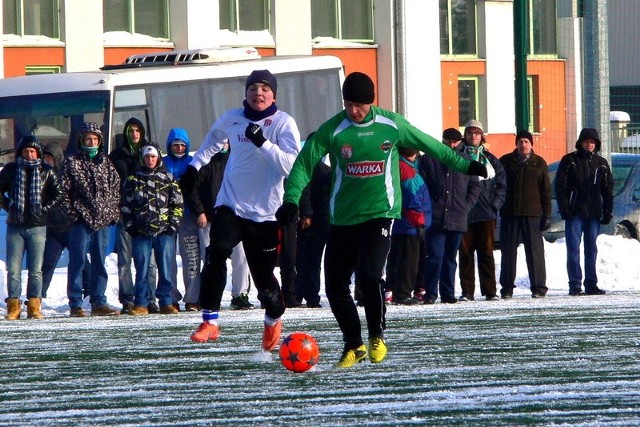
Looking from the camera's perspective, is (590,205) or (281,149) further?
(590,205)

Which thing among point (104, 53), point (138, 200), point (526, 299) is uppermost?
point (104, 53)

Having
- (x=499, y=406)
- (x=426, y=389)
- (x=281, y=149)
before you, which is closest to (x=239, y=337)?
(x=281, y=149)

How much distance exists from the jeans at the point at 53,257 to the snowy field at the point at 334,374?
2.38m

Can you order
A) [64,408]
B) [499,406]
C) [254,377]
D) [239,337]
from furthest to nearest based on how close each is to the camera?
1. [239,337]
2. [254,377]
3. [64,408]
4. [499,406]

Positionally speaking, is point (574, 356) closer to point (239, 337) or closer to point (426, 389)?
point (426, 389)

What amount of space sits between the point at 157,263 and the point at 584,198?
513 cm

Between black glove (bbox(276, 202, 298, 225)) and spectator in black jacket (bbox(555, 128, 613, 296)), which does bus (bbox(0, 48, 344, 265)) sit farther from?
black glove (bbox(276, 202, 298, 225))

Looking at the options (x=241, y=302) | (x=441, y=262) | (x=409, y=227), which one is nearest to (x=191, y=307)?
(x=241, y=302)

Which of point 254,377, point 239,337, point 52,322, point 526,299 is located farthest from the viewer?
point 526,299

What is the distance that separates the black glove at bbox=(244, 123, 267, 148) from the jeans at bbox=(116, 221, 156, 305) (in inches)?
249

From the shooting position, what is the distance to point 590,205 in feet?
61.9

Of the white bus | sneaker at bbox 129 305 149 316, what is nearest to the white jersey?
sneaker at bbox 129 305 149 316

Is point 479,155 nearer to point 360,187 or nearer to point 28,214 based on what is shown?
point 28,214

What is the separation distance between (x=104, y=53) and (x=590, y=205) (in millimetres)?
18841
